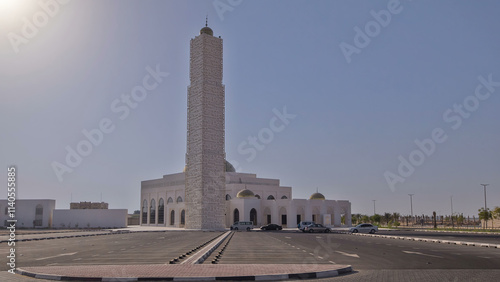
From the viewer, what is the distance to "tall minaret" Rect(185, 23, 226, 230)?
2798 inches

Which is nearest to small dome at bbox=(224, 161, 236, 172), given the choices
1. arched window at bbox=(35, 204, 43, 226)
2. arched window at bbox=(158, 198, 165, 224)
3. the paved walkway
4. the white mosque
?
the white mosque

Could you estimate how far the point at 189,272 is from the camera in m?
13.5

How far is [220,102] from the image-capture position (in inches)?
2921

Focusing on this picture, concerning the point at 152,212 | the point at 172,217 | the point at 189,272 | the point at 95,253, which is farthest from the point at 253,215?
the point at 189,272

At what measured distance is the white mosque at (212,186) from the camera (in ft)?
A: 234

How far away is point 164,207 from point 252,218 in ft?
67.5

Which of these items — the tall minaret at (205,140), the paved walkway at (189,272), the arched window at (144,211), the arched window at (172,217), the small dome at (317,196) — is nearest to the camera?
the paved walkway at (189,272)

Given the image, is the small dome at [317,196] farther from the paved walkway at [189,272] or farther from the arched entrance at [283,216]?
the paved walkway at [189,272]

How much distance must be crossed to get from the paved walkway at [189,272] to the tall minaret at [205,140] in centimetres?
5594

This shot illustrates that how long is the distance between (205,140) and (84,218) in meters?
27.0

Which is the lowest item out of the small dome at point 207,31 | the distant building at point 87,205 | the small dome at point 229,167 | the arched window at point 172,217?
the arched window at point 172,217

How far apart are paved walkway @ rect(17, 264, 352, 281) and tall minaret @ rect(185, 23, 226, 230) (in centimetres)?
5594

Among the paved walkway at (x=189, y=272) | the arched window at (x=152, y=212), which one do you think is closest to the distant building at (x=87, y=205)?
the arched window at (x=152, y=212)

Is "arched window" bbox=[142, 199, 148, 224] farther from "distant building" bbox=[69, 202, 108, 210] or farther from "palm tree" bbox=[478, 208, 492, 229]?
"palm tree" bbox=[478, 208, 492, 229]
